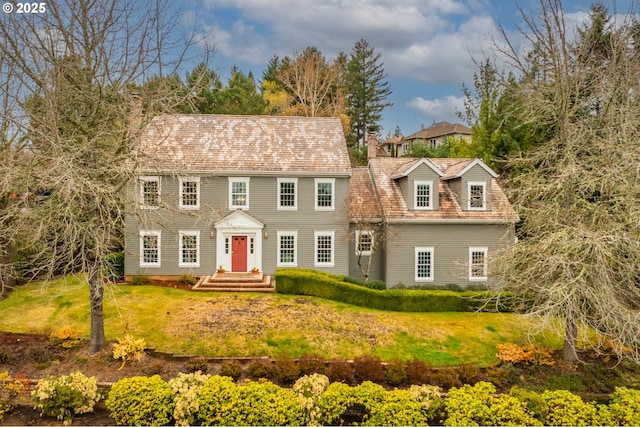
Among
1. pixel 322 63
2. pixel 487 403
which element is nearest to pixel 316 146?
pixel 487 403

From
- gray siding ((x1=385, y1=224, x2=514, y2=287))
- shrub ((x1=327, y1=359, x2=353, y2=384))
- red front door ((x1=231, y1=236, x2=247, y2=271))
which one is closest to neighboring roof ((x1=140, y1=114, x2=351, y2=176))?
red front door ((x1=231, y1=236, x2=247, y2=271))

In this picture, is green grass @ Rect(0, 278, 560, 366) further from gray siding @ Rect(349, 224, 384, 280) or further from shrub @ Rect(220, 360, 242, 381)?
gray siding @ Rect(349, 224, 384, 280)

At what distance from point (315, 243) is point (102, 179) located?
12918mm

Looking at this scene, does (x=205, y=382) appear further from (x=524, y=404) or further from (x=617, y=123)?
(x=617, y=123)

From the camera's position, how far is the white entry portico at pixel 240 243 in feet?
75.5

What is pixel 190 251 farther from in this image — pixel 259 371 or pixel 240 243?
pixel 259 371

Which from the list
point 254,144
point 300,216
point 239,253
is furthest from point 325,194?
point 239,253

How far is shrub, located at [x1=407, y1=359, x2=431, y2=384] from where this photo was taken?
1305 centimetres

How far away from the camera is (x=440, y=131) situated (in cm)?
6931

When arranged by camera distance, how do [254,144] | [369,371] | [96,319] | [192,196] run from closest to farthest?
[369,371] → [96,319] → [192,196] → [254,144]

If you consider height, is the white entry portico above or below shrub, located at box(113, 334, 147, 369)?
above

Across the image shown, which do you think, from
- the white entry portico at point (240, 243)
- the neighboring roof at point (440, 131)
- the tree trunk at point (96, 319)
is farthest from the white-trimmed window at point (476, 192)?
the neighboring roof at point (440, 131)

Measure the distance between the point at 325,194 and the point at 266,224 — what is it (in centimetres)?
383

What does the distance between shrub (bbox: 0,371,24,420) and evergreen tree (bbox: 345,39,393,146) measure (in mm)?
46497
